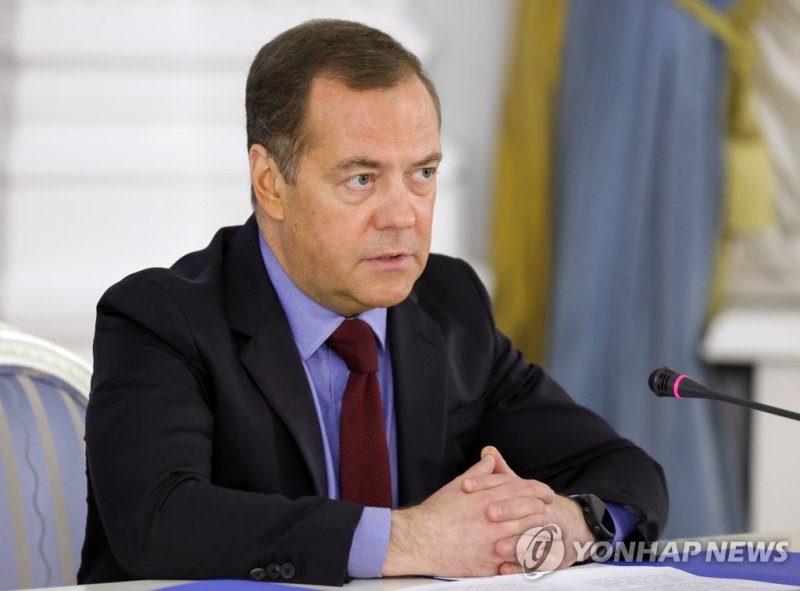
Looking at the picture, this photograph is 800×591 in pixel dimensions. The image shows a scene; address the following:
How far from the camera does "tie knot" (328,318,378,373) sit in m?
1.95

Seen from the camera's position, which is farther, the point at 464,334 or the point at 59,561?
the point at 464,334

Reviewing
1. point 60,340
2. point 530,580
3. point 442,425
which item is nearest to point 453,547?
point 530,580

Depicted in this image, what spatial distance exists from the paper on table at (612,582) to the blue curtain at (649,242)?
201cm

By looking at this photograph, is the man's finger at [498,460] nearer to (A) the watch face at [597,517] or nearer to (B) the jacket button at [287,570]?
(A) the watch face at [597,517]

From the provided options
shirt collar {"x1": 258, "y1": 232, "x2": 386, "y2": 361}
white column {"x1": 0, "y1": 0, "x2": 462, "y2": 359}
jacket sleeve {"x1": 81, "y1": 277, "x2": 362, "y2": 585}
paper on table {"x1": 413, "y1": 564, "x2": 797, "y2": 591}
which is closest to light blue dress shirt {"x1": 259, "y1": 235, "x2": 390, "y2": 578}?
shirt collar {"x1": 258, "y1": 232, "x2": 386, "y2": 361}

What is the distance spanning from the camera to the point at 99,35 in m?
3.20

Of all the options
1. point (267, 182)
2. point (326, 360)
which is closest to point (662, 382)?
point (326, 360)

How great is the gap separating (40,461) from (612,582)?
876 millimetres

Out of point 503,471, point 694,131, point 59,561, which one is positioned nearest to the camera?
point 503,471

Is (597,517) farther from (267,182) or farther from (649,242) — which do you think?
(649,242)

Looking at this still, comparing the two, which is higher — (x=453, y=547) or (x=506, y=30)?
(x=506, y=30)

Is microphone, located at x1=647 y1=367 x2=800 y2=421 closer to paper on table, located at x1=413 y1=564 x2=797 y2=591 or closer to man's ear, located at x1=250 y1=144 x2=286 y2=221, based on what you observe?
paper on table, located at x1=413 y1=564 x2=797 y2=591

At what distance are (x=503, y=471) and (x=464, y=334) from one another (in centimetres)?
39

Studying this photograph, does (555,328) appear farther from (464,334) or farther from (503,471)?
(503,471)
